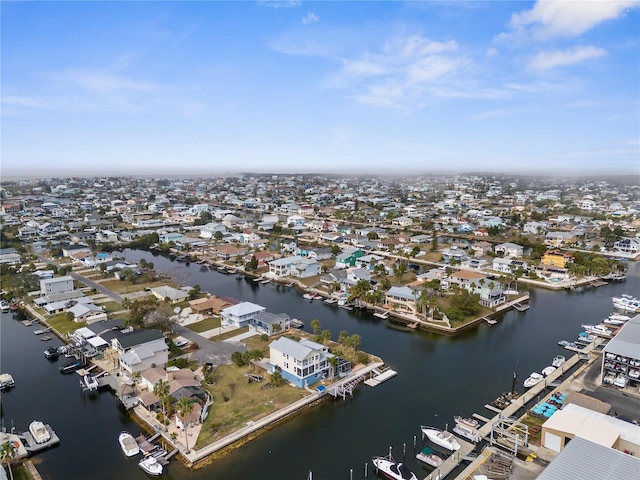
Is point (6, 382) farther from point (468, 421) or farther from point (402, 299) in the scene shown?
point (402, 299)

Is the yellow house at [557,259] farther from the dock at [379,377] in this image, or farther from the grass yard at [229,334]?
the grass yard at [229,334]

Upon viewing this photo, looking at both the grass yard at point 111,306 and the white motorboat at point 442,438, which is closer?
the white motorboat at point 442,438

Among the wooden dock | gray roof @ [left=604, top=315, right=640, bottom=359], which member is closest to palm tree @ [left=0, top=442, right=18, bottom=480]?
the wooden dock

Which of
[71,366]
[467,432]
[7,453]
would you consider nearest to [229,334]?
[71,366]

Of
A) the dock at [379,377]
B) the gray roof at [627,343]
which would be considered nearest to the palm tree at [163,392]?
the dock at [379,377]

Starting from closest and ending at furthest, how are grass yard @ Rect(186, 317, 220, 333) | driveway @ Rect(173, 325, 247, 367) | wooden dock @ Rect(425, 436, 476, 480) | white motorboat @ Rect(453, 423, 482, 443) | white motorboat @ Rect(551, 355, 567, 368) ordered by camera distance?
1. wooden dock @ Rect(425, 436, 476, 480)
2. white motorboat @ Rect(453, 423, 482, 443)
3. white motorboat @ Rect(551, 355, 567, 368)
4. driveway @ Rect(173, 325, 247, 367)
5. grass yard @ Rect(186, 317, 220, 333)

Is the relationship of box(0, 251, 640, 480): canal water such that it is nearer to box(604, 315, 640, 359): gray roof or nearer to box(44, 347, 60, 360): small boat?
box(44, 347, 60, 360): small boat
